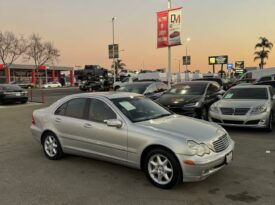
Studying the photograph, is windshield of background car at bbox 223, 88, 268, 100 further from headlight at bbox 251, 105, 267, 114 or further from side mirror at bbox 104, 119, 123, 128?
side mirror at bbox 104, 119, 123, 128

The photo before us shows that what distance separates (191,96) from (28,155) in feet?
21.1

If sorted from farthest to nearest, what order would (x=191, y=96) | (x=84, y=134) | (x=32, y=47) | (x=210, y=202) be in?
(x=32, y=47) < (x=191, y=96) < (x=84, y=134) < (x=210, y=202)

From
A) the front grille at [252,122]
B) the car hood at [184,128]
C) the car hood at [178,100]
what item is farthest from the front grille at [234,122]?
the car hood at [184,128]

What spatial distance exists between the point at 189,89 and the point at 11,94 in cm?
1258

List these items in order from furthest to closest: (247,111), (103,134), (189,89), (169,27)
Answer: (169,27) < (189,89) < (247,111) < (103,134)

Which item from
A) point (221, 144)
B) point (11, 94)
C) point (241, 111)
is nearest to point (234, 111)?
point (241, 111)

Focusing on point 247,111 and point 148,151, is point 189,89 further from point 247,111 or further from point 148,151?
point 148,151

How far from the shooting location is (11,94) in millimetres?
19219

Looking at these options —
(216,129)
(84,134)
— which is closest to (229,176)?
(216,129)

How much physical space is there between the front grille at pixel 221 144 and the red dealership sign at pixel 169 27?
13293 mm

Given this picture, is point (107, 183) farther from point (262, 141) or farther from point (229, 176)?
point (262, 141)

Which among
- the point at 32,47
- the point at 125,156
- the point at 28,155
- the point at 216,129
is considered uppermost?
the point at 32,47

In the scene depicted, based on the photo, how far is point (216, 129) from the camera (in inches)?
199

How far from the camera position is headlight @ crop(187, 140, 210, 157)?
170 inches
